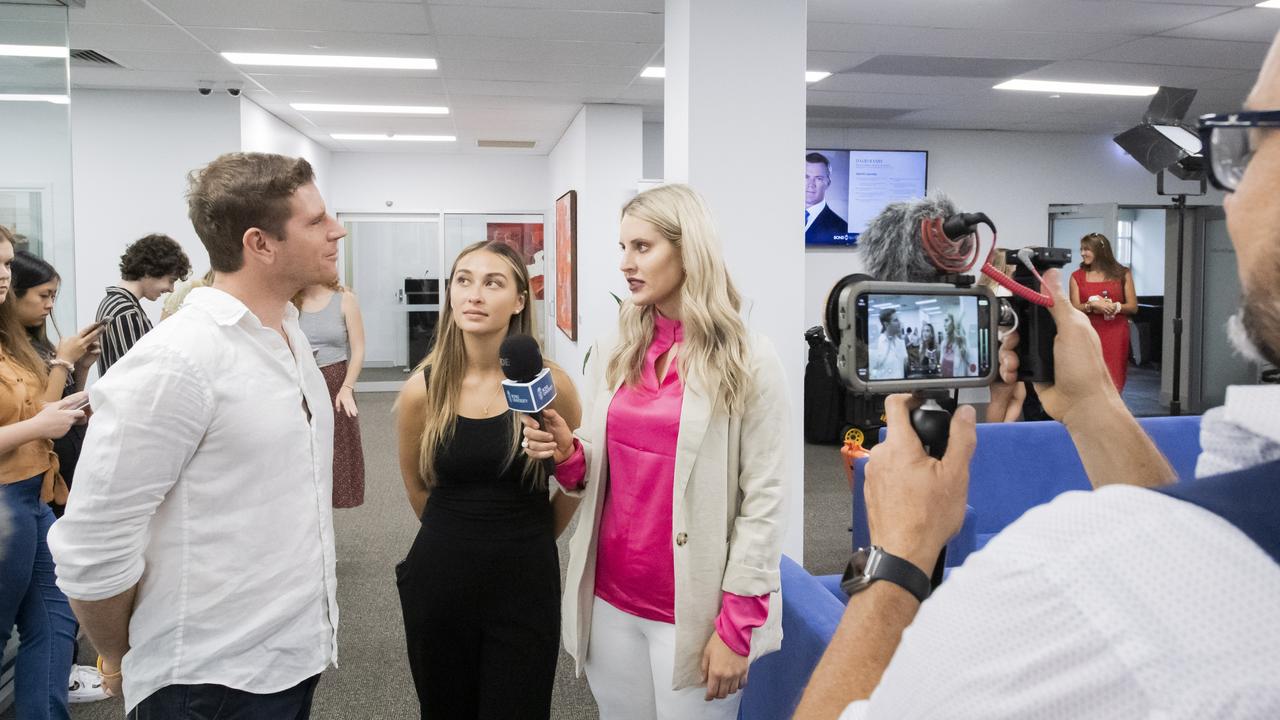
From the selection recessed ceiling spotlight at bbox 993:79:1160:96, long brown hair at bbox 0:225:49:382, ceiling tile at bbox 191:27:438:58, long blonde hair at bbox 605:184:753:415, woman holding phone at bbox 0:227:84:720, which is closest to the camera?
long blonde hair at bbox 605:184:753:415

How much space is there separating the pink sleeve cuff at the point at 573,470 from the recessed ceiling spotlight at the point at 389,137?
8468 mm

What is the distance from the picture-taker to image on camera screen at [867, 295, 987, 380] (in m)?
0.97

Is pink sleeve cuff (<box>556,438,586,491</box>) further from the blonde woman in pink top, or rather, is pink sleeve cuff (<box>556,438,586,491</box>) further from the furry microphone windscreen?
the furry microphone windscreen

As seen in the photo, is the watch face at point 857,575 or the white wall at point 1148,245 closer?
the watch face at point 857,575

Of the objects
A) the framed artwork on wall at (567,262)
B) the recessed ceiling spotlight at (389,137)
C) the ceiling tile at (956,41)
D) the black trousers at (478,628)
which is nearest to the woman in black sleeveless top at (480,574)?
the black trousers at (478,628)

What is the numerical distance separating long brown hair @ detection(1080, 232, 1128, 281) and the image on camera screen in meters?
7.10

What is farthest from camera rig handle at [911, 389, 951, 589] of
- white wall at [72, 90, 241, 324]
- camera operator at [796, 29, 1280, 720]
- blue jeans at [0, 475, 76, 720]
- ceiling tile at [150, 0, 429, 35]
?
white wall at [72, 90, 241, 324]

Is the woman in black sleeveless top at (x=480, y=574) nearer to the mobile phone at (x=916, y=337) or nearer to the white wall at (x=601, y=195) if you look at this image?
the mobile phone at (x=916, y=337)

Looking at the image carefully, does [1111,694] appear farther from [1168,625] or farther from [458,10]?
[458,10]

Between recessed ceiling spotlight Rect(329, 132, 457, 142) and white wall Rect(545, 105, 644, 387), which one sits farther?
recessed ceiling spotlight Rect(329, 132, 457, 142)

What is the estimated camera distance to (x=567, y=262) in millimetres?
8578

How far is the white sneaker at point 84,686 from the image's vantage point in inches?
115

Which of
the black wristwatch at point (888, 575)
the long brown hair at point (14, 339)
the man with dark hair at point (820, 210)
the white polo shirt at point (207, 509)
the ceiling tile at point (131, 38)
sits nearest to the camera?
the black wristwatch at point (888, 575)

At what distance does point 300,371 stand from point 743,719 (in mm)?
1480
